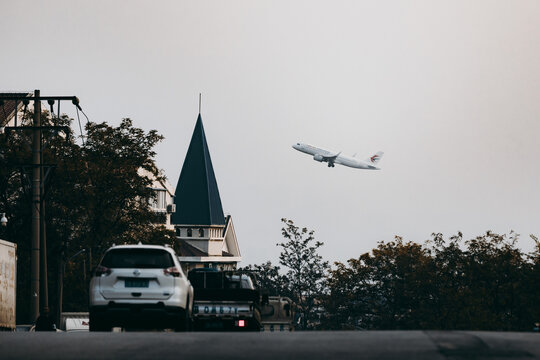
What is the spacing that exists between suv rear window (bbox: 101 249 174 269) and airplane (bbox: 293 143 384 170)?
5131 inches

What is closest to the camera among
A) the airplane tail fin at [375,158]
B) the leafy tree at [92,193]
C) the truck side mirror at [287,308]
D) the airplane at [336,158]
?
the truck side mirror at [287,308]

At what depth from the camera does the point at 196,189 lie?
162875 millimetres

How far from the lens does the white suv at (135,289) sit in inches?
754

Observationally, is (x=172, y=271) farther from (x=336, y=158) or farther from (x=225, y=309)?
(x=336, y=158)

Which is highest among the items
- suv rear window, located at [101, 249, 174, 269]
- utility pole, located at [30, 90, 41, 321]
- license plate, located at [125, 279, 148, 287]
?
utility pole, located at [30, 90, 41, 321]

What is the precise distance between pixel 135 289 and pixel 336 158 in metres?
149

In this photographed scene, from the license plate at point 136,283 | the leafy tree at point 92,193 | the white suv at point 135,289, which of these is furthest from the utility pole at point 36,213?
the license plate at point 136,283

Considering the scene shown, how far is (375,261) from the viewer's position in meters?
84.9

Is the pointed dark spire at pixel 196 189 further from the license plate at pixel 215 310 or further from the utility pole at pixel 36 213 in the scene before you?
the license plate at pixel 215 310

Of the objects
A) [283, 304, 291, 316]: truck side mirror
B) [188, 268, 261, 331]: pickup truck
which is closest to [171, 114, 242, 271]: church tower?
[283, 304, 291, 316]: truck side mirror

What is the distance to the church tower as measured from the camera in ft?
531

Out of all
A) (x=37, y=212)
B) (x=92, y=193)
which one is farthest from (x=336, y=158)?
(x=37, y=212)

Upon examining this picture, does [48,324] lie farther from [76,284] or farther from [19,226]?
[76,284]

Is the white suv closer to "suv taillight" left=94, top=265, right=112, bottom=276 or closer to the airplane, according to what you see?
"suv taillight" left=94, top=265, right=112, bottom=276
